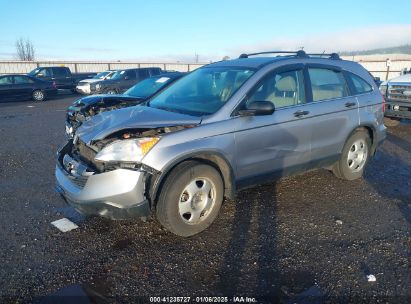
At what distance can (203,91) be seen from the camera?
4.42 meters

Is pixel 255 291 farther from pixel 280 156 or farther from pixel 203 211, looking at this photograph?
pixel 280 156

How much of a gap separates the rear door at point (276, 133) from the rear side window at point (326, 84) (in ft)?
0.72

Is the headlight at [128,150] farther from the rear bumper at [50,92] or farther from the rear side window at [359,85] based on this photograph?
the rear bumper at [50,92]

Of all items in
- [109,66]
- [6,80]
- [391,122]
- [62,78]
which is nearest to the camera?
[391,122]

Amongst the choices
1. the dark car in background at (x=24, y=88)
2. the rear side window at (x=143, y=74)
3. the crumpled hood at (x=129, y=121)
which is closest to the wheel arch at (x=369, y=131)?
the crumpled hood at (x=129, y=121)

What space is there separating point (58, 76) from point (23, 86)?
4204mm

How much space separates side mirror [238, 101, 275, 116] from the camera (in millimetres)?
3822

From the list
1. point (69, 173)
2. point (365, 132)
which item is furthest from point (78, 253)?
point (365, 132)

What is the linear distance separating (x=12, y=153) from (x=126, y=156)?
199 inches

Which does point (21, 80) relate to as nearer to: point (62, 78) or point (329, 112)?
point (62, 78)

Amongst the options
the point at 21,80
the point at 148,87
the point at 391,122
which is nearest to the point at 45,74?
the point at 21,80

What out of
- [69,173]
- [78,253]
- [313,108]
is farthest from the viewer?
[313,108]

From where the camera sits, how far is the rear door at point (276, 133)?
13.1ft

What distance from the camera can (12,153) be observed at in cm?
727
